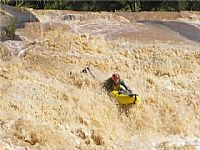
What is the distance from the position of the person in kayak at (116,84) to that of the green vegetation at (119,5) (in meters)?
14.2

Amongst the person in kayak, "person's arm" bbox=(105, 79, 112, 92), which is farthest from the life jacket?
"person's arm" bbox=(105, 79, 112, 92)

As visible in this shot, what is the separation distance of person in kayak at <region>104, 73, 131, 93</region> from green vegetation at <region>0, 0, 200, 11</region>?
14201mm

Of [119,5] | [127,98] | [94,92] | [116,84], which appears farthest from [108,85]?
[119,5]

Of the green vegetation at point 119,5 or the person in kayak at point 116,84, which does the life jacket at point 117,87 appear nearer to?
the person in kayak at point 116,84

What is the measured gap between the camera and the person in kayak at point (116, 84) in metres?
14.9

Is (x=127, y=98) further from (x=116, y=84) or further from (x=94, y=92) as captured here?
(x=94, y=92)

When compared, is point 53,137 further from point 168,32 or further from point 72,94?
point 168,32

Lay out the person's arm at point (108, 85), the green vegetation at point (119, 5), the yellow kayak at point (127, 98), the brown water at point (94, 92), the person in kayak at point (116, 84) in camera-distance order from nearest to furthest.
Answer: the brown water at point (94, 92) → the yellow kayak at point (127, 98) → the person in kayak at point (116, 84) → the person's arm at point (108, 85) → the green vegetation at point (119, 5)

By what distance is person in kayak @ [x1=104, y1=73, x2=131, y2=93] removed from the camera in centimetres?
1491

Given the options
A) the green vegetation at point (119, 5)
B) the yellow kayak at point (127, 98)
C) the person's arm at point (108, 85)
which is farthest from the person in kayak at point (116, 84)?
the green vegetation at point (119, 5)

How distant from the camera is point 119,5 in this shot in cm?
3056

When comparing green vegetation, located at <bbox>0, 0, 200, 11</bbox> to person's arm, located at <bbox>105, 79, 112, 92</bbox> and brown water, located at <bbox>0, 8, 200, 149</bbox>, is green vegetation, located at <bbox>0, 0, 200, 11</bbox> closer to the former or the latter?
brown water, located at <bbox>0, 8, 200, 149</bbox>

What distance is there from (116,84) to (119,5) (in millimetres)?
16177

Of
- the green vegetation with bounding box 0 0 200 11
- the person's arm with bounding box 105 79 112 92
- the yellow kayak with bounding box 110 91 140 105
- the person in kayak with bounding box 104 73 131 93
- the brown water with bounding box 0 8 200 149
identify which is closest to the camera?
the brown water with bounding box 0 8 200 149
